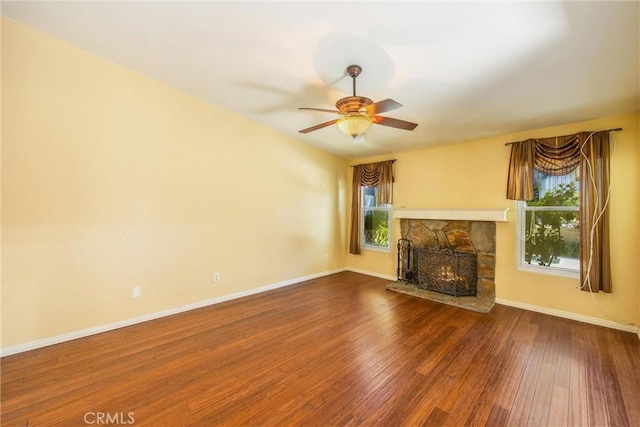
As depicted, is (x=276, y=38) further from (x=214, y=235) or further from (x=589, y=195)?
(x=589, y=195)

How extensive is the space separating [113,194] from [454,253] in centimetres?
470

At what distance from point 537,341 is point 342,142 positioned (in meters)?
3.82

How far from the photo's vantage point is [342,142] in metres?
4.65

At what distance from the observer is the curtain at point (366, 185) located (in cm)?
502

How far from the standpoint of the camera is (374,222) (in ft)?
18.1

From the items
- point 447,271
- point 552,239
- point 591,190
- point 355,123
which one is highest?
point 355,123

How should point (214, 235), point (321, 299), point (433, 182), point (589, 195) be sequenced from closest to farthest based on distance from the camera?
1. point (589, 195)
2. point (214, 235)
3. point (321, 299)
4. point (433, 182)

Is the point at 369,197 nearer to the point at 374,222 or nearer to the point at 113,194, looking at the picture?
the point at 374,222

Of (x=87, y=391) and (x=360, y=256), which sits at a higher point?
(x=360, y=256)

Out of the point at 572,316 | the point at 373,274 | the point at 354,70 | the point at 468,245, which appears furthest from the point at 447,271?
the point at 354,70

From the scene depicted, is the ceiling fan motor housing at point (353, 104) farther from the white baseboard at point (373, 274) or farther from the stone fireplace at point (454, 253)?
the white baseboard at point (373, 274)

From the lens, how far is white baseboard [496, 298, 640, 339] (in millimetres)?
2934

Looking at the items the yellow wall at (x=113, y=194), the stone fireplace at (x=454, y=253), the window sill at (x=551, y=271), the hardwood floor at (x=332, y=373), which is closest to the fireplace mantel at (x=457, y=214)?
the stone fireplace at (x=454, y=253)

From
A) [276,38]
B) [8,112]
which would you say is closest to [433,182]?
[276,38]
